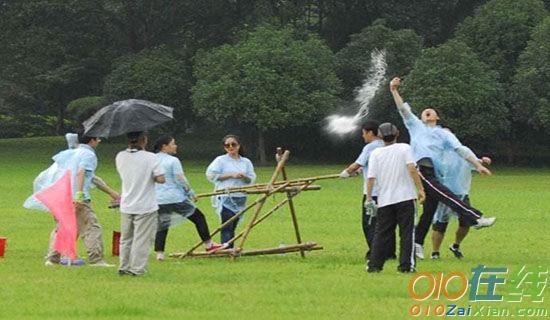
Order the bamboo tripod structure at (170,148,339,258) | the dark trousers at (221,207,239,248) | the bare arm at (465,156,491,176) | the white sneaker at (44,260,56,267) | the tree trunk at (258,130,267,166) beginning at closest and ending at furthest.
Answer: the white sneaker at (44,260,56,267)
the bare arm at (465,156,491,176)
the bamboo tripod structure at (170,148,339,258)
the dark trousers at (221,207,239,248)
the tree trunk at (258,130,267,166)

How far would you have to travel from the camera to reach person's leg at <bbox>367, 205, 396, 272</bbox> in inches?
564

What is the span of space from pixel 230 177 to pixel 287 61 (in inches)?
1474

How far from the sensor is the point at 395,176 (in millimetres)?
14344

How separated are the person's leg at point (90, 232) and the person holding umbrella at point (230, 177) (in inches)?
77.6

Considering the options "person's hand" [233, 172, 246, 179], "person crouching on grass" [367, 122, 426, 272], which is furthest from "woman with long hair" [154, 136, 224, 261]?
"person crouching on grass" [367, 122, 426, 272]

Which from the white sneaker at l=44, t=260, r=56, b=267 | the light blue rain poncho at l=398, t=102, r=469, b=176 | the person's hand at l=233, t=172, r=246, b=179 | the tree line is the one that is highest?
the tree line

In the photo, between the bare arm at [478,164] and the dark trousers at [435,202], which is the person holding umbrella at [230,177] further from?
the bare arm at [478,164]

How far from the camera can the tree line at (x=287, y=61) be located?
5209 centimetres

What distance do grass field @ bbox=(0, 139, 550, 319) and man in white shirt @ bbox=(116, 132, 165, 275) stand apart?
0.26m

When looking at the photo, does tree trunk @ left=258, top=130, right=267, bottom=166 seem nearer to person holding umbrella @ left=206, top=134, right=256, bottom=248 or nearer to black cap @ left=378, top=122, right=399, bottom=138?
person holding umbrella @ left=206, top=134, right=256, bottom=248

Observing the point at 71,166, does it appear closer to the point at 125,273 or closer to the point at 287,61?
the point at 125,273

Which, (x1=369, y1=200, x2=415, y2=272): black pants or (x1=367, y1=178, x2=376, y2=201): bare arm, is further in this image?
(x1=367, y1=178, x2=376, y2=201): bare arm

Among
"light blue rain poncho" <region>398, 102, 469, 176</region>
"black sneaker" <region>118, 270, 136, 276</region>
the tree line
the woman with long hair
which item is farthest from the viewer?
the tree line

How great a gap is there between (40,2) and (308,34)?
12.3 metres
